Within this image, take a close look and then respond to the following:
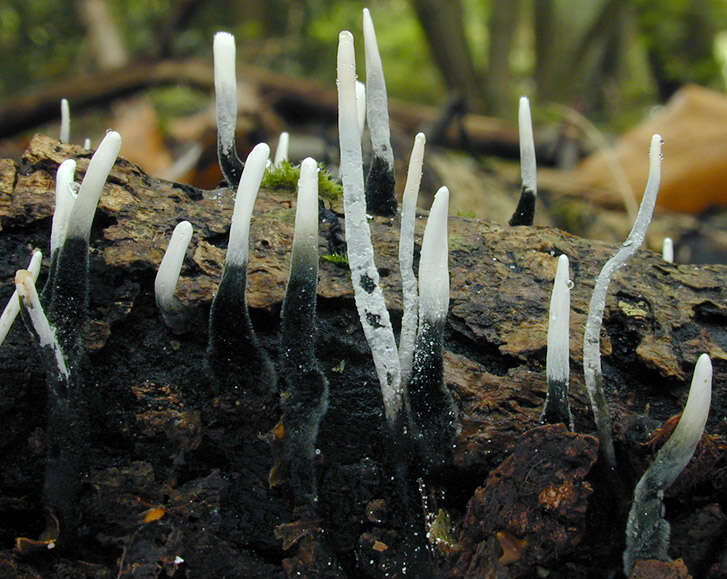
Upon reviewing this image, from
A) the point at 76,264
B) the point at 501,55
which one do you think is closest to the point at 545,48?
the point at 501,55

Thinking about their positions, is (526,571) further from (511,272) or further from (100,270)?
(100,270)

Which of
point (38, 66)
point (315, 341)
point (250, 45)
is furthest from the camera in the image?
point (38, 66)

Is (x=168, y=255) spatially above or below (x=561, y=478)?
above

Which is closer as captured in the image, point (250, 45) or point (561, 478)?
point (561, 478)

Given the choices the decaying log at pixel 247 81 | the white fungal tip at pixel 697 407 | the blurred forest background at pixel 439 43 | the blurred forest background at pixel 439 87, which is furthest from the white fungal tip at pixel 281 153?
the blurred forest background at pixel 439 43

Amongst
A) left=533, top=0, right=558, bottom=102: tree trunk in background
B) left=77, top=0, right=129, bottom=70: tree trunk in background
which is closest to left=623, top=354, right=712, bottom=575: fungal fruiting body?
left=533, top=0, right=558, bottom=102: tree trunk in background

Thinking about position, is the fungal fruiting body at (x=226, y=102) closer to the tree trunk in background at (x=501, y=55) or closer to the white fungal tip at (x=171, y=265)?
the white fungal tip at (x=171, y=265)

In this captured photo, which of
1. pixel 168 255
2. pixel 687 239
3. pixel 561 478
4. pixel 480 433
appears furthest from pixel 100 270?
pixel 687 239
